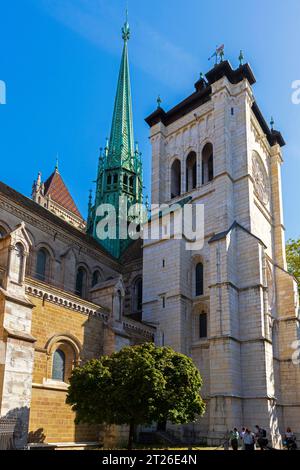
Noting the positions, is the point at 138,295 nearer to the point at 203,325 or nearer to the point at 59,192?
the point at 203,325

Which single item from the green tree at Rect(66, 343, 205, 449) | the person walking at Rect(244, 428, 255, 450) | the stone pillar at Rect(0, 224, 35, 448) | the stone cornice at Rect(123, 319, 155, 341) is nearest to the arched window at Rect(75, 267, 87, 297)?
the stone cornice at Rect(123, 319, 155, 341)

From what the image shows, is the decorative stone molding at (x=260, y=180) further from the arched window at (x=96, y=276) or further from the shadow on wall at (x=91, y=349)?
the shadow on wall at (x=91, y=349)

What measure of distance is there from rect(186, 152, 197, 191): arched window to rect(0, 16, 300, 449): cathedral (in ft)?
0.28

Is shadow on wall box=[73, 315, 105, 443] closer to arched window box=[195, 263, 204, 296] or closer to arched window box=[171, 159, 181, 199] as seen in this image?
arched window box=[195, 263, 204, 296]

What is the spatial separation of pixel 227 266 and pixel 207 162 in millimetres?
11227

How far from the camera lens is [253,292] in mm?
26422

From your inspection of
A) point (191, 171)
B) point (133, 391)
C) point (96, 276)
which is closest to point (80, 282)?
point (96, 276)

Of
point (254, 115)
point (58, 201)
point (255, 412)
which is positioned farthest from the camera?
point (58, 201)

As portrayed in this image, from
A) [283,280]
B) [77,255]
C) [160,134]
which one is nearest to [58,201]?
[160,134]

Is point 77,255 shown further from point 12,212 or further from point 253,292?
point 253,292

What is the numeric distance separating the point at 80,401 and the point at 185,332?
10839 millimetres

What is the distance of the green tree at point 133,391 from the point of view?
17.5 metres

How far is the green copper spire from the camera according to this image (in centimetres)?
4675

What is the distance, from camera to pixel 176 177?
36688mm
